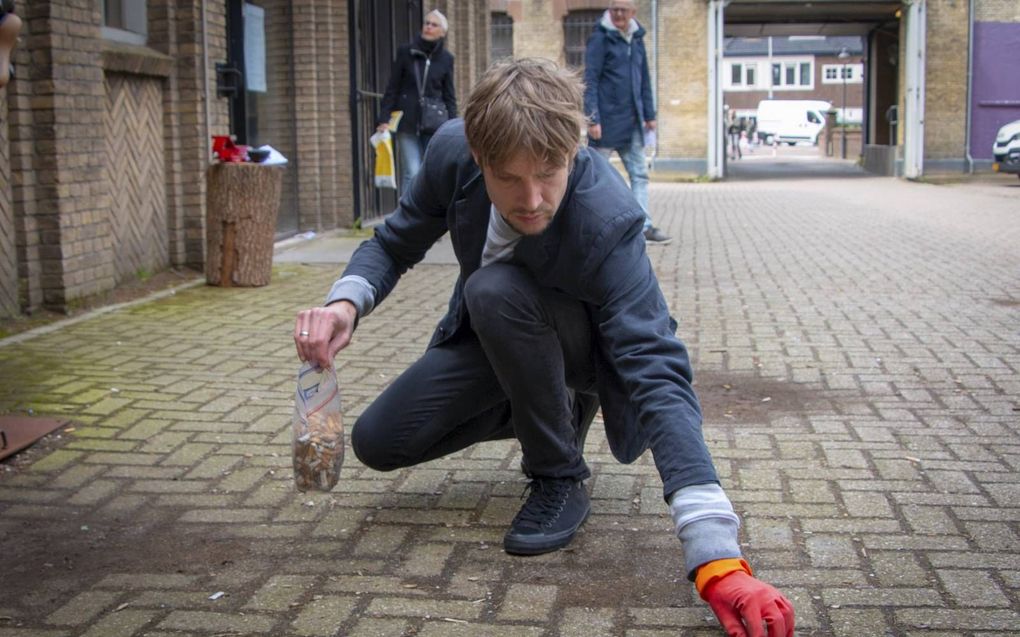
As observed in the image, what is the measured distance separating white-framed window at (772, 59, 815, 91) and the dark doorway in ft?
244

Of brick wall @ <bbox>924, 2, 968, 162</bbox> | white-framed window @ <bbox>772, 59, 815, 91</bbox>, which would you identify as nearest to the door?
brick wall @ <bbox>924, 2, 968, 162</bbox>

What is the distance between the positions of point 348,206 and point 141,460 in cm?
873

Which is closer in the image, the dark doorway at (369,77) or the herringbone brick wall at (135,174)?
the herringbone brick wall at (135,174)

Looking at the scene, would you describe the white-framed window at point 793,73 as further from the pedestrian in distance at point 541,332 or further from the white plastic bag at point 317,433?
the white plastic bag at point 317,433

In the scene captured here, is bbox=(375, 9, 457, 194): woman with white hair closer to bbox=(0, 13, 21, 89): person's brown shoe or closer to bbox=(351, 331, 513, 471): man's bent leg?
bbox=(0, 13, 21, 89): person's brown shoe

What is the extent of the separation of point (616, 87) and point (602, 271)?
27.1 ft

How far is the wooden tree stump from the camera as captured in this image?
8.40 metres

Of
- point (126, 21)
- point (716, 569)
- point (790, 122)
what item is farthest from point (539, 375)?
point (790, 122)

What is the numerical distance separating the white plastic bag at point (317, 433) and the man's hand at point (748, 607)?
1.27 meters

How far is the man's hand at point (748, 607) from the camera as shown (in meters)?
2.49

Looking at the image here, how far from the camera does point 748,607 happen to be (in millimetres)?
2502

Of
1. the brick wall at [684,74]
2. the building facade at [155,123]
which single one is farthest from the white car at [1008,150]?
the building facade at [155,123]

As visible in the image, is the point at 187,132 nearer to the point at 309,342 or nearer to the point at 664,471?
the point at 309,342

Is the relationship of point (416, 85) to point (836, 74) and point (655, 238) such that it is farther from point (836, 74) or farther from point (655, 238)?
point (836, 74)
